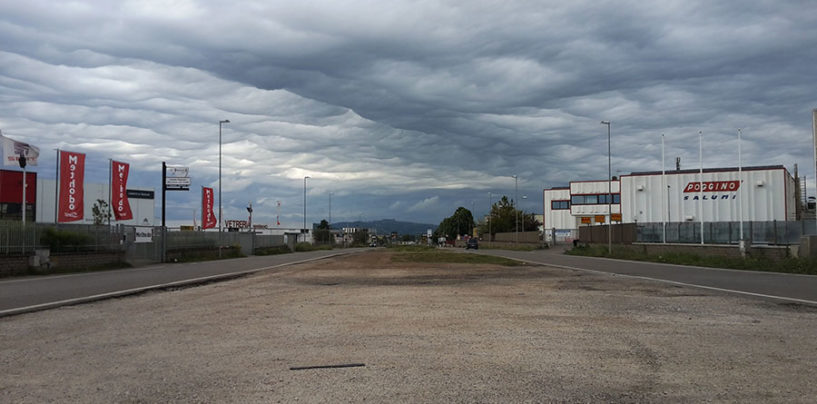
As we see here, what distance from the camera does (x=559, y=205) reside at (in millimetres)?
106438

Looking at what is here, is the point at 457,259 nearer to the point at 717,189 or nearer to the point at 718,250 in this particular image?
the point at 718,250

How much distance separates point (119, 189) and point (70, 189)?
6.10 m

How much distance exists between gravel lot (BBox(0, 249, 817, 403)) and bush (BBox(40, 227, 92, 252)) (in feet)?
49.9

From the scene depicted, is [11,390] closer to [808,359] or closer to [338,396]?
[338,396]

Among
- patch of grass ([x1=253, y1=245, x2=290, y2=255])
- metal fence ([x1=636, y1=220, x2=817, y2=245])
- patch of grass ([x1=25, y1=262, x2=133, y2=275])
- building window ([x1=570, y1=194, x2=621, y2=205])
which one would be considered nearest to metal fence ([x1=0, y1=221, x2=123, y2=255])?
patch of grass ([x1=25, y1=262, x2=133, y2=275])

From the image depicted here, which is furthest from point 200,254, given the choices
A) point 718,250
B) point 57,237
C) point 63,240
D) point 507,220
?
point 507,220

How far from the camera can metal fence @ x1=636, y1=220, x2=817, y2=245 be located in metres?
35.4

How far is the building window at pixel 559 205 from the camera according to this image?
348 ft

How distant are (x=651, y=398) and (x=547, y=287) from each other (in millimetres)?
12096

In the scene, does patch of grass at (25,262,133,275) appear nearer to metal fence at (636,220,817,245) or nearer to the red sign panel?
metal fence at (636,220,817,245)

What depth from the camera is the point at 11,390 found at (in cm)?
644

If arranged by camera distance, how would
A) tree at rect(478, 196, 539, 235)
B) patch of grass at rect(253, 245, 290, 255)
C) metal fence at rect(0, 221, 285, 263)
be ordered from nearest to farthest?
metal fence at rect(0, 221, 285, 263), patch of grass at rect(253, 245, 290, 255), tree at rect(478, 196, 539, 235)

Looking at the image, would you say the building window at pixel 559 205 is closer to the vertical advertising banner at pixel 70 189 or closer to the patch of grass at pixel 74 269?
the patch of grass at pixel 74 269

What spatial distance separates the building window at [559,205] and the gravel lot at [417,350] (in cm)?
9394
